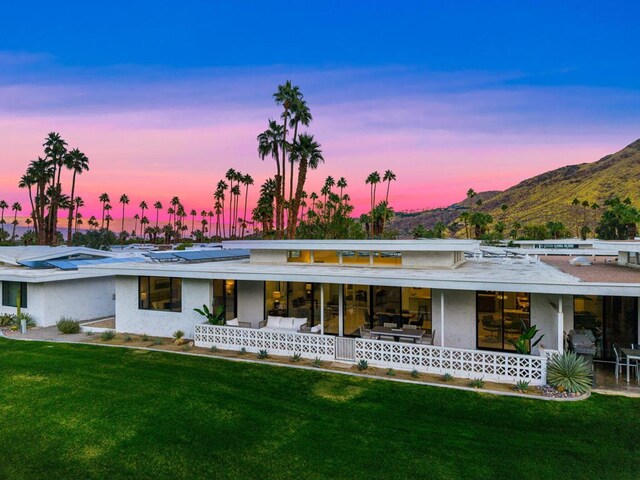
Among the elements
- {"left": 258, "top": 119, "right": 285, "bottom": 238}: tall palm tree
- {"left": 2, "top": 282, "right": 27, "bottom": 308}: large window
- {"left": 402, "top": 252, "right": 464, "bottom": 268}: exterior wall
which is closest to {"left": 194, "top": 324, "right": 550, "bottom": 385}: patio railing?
{"left": 402, "top": 252, "right": 464, "bottom": 268}: exterior wall

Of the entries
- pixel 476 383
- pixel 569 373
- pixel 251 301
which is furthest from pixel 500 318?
pixel 251 301

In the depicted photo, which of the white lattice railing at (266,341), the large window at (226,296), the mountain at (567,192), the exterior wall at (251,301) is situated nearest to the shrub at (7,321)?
the white lattice railing at (266,341)

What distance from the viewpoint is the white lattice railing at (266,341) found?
1311cm

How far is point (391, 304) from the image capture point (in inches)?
553

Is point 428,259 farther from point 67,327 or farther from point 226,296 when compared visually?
point 67,327

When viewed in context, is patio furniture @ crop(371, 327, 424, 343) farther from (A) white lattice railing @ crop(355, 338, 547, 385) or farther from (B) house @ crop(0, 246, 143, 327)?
(B) house @ crop(0, 246, 143, 327)

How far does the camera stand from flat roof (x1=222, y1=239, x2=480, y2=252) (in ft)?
49.3

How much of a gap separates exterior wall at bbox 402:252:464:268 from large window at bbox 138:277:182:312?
9843 millimetres

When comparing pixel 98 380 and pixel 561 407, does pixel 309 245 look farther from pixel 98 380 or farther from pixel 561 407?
pixel 561 407

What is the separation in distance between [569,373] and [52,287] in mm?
22038

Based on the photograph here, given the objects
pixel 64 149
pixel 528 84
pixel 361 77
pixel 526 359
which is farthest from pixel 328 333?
pixel 64 149

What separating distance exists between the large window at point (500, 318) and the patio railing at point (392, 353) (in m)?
1.60

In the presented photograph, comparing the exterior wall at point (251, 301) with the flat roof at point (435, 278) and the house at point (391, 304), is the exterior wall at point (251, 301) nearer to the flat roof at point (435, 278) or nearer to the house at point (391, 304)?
the house at point (391, 304)

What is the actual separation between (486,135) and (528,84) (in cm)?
1006
